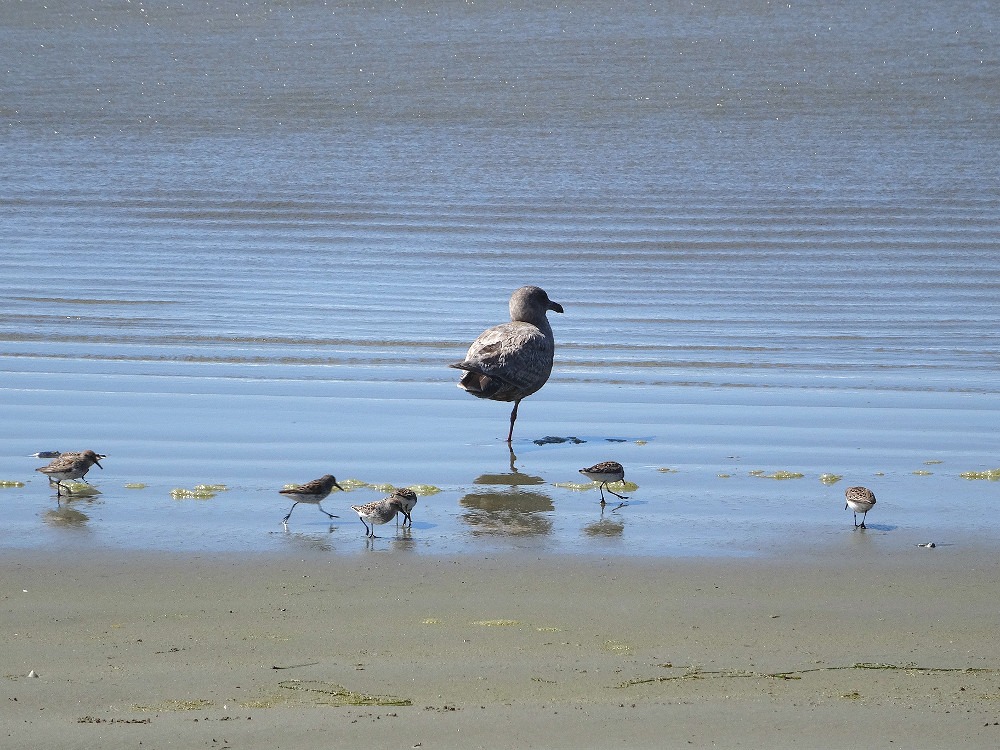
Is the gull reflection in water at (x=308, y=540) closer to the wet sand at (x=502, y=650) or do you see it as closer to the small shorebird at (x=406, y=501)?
the wet sand at (x=502, y=650)

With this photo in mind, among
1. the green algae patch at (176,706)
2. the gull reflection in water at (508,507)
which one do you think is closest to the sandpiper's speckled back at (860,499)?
the gull reflection in water at (508,507)

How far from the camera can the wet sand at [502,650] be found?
5.52 m

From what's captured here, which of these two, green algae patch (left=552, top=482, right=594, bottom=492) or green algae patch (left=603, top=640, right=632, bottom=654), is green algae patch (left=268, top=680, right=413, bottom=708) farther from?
green algae patch (left=552, top=482, right=594, bottom=492)

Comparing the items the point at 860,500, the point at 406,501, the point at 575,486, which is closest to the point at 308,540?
the point at 406,501

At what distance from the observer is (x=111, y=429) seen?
34.2 ft

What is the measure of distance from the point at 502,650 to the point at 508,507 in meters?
2.41

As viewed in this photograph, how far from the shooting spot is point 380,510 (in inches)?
307

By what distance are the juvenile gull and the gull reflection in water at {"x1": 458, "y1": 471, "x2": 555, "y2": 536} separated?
135 cm

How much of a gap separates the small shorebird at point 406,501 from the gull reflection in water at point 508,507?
356 mm

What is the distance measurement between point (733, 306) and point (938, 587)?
978 cm

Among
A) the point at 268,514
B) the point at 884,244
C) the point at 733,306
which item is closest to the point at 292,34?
the point at 884,244

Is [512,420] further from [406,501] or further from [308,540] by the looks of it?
[308,540]

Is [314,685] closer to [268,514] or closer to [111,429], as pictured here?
[268,514]

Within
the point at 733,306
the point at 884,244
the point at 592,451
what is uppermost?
the point at 884,244
